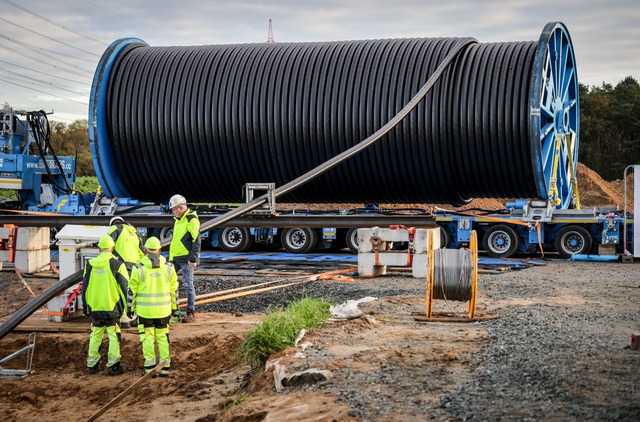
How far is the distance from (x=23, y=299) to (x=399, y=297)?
614 cm

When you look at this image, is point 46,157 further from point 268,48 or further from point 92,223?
point 268,48

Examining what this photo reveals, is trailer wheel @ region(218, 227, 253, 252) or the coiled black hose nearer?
the coiled black hose

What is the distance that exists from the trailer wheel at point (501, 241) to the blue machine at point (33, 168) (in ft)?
31.3

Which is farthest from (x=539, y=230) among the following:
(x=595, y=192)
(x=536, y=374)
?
(x=595, y=192)

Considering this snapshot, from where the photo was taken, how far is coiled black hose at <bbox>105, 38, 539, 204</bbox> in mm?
14641

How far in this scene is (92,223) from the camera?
15836 mm

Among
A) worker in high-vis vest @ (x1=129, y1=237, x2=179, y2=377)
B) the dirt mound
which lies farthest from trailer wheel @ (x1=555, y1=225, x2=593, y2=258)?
the dirt mound

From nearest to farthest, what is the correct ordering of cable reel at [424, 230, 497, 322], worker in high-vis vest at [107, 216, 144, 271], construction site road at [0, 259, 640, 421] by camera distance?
construction site road at [0, 259, 640, 421] → cable reel at [424, 230, 497, 322] → worker in high-vis vest at [107, 216, 144, 271]

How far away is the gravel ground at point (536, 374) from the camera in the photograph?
566 centimetres

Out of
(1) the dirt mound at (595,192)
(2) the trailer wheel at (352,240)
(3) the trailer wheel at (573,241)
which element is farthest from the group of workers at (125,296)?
(1) the dirt mound at (595,192)

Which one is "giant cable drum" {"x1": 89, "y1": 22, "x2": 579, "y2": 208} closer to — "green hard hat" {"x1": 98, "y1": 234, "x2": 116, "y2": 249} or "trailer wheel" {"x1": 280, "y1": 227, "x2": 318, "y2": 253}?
"trailer wheel" {"x1": 280, "y1": 227, "x2": 318, "y2": 253}

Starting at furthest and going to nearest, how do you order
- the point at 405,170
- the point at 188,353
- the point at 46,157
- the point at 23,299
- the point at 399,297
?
the point at 46,157
the point at 405,170
the point at 23,299
the point at 399,297
the point at 188,353

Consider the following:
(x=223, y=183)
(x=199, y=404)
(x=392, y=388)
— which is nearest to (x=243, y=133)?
(x=223, y=183)

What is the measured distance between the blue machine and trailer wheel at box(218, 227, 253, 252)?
3369mm
